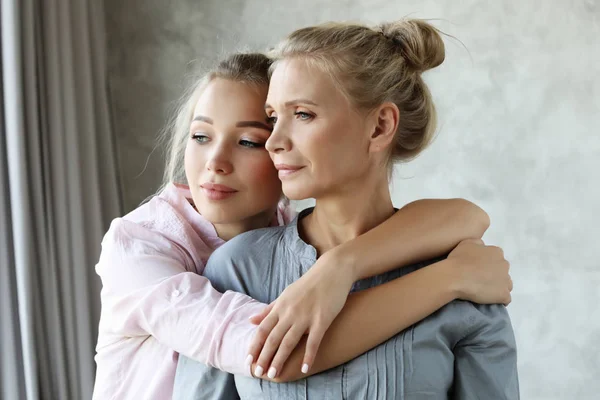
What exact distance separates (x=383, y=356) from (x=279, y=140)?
0.40m

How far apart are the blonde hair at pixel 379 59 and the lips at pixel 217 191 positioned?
26 centimetres

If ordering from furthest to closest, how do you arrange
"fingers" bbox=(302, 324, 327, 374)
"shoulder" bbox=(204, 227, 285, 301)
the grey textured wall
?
the grey textured wall → "shoulder" bbox=(204, 227, 285, 301) → "fingers" bbox=(302, 324, 327, 374)

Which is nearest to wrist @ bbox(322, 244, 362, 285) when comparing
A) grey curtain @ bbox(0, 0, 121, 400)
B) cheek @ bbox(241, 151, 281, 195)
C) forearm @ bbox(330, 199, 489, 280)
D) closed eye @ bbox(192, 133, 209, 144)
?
forearm @ bbox(330, 199, 489, 280)

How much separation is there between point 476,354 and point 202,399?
0.47m

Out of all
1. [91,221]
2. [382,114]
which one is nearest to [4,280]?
[91,221]

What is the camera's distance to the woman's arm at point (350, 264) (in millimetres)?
1231

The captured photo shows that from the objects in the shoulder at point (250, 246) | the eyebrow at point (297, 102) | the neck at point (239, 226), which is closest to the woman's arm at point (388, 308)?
the shoulder at point (250, 246)

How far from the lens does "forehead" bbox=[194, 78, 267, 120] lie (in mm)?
1556

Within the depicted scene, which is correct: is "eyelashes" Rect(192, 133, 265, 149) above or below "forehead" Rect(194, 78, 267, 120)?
below

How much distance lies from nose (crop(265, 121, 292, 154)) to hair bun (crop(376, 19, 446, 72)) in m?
0.27

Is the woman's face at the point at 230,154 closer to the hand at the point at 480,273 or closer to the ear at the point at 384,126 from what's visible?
the ear at the point at 384,126

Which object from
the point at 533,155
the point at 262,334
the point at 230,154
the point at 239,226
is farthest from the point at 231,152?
the point at 533,155

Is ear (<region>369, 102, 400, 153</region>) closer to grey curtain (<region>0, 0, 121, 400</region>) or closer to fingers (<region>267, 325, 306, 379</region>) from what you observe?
fingers (<region>267, 325, 306, 379</region>)

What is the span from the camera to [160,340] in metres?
1.40
